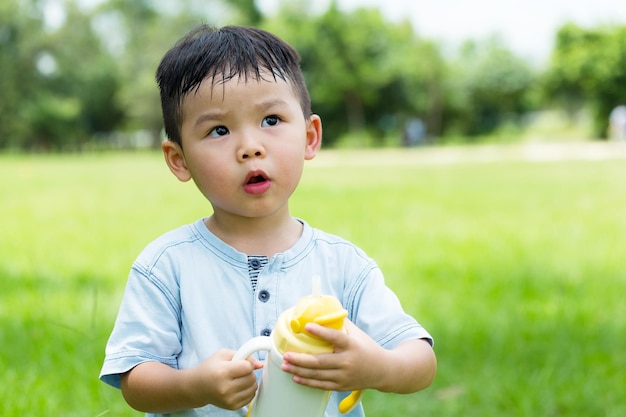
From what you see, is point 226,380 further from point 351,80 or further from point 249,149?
point 351,80

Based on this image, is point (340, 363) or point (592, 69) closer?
point (340, 363)

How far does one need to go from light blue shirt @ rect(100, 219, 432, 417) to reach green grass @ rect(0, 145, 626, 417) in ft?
2.69

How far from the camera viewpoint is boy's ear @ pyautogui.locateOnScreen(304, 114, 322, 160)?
1767 mm

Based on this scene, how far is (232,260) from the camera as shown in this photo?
5.35 ft

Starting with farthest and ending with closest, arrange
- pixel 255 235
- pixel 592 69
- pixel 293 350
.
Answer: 1. pixel 592 69
2. pixel 255 235
3. pixel 293 350

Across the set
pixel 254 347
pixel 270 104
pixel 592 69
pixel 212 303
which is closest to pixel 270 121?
pixel 270 104

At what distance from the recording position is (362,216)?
25.2 feet

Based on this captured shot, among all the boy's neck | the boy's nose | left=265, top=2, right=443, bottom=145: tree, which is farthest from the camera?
left=265, top=2, right=443, bottom=145: tree

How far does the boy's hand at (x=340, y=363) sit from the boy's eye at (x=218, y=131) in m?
0.49

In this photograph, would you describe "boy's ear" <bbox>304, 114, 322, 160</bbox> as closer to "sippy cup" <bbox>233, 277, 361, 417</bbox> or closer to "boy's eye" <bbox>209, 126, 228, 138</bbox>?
"boy's eye" <bbox>209, 126, 228, 138</bbox>

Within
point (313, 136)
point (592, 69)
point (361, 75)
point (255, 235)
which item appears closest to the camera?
point (255, 235)

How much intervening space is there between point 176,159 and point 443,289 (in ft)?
9.73

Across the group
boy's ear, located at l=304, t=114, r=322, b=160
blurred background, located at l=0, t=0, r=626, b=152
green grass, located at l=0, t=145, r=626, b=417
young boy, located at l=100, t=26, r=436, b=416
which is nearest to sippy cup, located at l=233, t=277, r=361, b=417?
young boy, located at l=100, t=26, r=436, b=416

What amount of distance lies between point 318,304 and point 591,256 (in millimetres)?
4649
